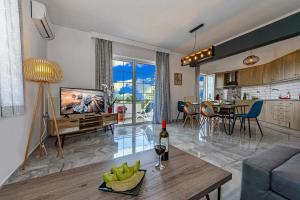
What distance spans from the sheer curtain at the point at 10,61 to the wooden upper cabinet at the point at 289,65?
255 inches

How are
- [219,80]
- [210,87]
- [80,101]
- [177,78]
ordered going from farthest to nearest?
1. [210,87]
2. [219,80]
3. [177,78]
4. [80,101]

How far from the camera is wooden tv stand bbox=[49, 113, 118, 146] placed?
2.64 metres

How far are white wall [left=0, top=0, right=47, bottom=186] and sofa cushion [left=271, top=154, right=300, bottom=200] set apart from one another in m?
2.50

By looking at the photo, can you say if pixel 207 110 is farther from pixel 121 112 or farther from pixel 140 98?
pixel 121 112

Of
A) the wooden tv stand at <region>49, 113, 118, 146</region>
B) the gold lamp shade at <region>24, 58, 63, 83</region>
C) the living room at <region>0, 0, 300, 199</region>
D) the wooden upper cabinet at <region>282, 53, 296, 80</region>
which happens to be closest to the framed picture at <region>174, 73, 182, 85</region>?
the living room at <region>0, 0, 300, 199</region>

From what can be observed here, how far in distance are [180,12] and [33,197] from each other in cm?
347

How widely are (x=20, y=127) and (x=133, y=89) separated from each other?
3.28 meters

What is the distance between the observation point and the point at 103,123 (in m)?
3.42

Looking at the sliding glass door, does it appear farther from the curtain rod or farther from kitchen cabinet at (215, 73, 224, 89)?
kitchen cabinet at (215, 73, 224, 89)

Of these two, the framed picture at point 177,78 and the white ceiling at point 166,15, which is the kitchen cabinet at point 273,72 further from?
the framed picture at point 177,78

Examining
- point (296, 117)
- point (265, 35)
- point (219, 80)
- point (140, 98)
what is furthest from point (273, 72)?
point (140, 98)

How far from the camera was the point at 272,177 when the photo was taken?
101cm

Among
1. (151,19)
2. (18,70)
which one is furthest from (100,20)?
(18,70)

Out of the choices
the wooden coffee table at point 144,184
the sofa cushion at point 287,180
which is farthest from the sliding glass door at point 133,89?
the sofa cushion at point 287,180
